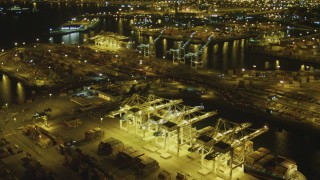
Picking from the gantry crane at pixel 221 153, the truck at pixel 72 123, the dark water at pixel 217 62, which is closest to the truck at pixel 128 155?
the gantry crane at pixel 221 153

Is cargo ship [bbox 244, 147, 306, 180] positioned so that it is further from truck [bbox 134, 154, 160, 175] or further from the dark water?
truck [bbox 134, 154, 160, 175]

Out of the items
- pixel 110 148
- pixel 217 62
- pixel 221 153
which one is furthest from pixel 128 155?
pixel 217 62

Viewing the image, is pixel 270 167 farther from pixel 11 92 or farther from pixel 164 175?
pixel 11 92

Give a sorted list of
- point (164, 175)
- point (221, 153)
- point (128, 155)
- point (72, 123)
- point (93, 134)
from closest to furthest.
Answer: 1. point (164, 175)
2. point (221, 153)
3. point (128, 155)
4. point (93, 134)
5. point (72, 123)

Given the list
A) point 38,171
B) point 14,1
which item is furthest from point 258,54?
point 14,1

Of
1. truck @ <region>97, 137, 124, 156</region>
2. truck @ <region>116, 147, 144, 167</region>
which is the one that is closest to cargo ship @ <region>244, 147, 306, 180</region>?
truck @ <region>116, 147, 144, 167</region>

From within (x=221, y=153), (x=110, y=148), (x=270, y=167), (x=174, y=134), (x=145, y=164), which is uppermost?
(x=221, y=153)

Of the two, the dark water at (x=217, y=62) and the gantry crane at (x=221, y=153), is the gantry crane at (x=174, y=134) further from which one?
the dark water at (x=217, y=62)
